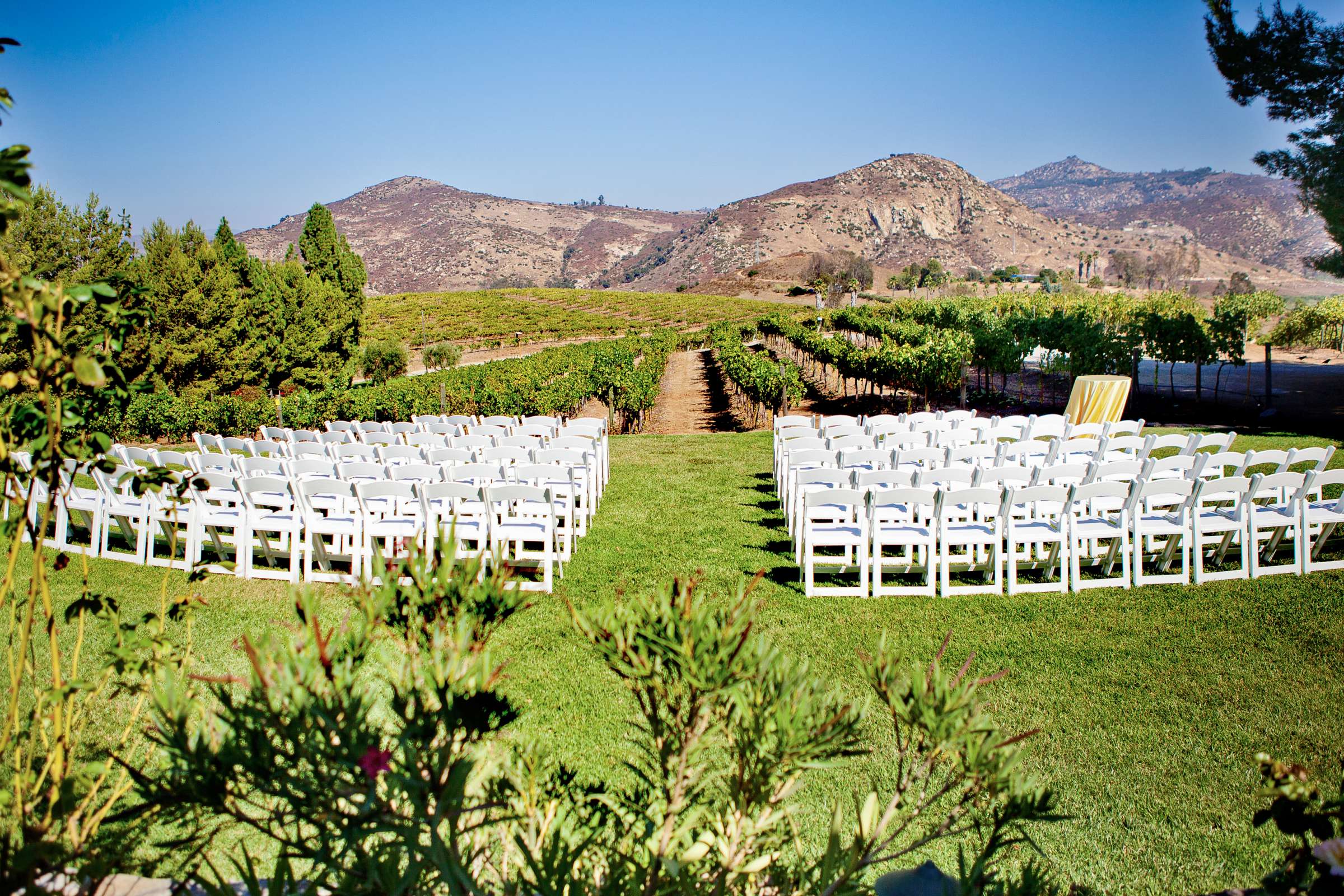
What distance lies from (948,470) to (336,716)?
A: 20.3ft

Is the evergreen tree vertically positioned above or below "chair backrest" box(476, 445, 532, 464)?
above

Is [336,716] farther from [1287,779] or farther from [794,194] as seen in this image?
[794,194]

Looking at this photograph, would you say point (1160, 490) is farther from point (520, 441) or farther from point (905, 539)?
point (520, 441)

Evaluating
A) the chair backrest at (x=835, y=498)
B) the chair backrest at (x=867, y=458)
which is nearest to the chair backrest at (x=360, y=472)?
the chair backrest at (x=835, y=498)

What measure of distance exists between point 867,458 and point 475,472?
412cm

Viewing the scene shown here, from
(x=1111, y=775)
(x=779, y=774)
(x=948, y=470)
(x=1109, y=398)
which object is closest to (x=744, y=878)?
(x=779, y=774)

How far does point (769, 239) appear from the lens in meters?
129

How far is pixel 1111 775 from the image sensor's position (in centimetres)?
371

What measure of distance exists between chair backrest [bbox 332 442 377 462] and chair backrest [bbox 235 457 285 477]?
87 centimetres

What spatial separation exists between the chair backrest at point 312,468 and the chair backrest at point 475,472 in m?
1.01

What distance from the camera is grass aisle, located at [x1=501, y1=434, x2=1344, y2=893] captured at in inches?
130

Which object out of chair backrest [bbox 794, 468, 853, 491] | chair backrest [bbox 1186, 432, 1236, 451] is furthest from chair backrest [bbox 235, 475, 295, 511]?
chair backrest [bbox 1186, 432, 1236, 451]

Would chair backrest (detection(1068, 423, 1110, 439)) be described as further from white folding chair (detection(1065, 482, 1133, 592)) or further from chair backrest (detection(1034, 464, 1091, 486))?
chair backrest (detection(1034, 464, 1091, 486))

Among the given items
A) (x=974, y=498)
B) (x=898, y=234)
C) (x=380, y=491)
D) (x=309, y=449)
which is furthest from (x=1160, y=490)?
(x=898, y=234)
